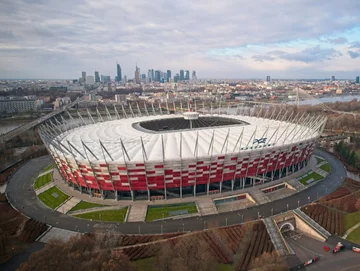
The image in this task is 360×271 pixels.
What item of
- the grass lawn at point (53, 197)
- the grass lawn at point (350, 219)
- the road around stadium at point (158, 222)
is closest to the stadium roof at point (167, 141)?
the grass lawn at point (53, 197)

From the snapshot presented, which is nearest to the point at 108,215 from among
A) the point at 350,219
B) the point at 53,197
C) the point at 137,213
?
the point at 137,213

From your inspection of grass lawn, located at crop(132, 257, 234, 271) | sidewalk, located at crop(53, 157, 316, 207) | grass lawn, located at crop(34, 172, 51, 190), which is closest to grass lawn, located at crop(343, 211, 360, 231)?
sidewalk, located at crop(53, 157, 316, 207)

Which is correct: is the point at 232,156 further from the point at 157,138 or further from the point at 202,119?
the point at 202,119

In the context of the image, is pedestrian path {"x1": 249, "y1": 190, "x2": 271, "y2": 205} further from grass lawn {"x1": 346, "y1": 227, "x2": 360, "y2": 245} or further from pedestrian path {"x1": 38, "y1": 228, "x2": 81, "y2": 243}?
pedestrian path {"x1": 38, "y1": 228, "x2": 81, "y2": 243}

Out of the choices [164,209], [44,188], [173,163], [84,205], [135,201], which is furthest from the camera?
[44,188]

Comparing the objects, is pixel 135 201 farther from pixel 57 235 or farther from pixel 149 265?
pixel 149 265

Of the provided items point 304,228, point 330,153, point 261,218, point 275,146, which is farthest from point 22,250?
point 330,153
